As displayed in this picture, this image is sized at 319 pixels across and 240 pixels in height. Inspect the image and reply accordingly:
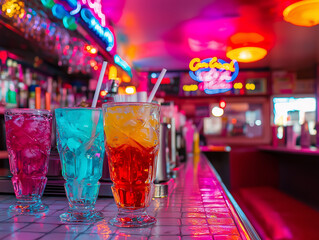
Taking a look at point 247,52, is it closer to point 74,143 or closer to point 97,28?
point 97,28

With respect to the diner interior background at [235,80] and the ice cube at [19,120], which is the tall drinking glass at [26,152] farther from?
the diner interior background at [235,80]

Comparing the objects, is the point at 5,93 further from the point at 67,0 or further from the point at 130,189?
A: the point at 130,189

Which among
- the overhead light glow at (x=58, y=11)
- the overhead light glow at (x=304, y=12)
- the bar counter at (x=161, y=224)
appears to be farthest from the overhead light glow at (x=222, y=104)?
the bar counter at (x=161, y=224)

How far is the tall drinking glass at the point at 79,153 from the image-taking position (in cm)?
69

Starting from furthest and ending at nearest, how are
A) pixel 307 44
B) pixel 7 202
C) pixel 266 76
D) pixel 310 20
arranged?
pixel 266 76
pixel 307 44
pixel 310 20
pixel 7 202

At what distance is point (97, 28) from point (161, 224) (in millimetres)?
2931

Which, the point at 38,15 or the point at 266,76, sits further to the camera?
the point at 266,76

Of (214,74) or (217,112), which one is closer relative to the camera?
(214,74)

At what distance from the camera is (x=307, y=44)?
573 cm

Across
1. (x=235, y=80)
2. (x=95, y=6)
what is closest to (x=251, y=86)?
(x=235, y=80)

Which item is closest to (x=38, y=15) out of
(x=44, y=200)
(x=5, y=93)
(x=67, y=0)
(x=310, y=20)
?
(x=67, y=0)

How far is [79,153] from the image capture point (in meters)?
0.69

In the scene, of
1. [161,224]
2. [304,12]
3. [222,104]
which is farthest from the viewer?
[222,104]

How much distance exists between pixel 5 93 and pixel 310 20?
3420 mm
